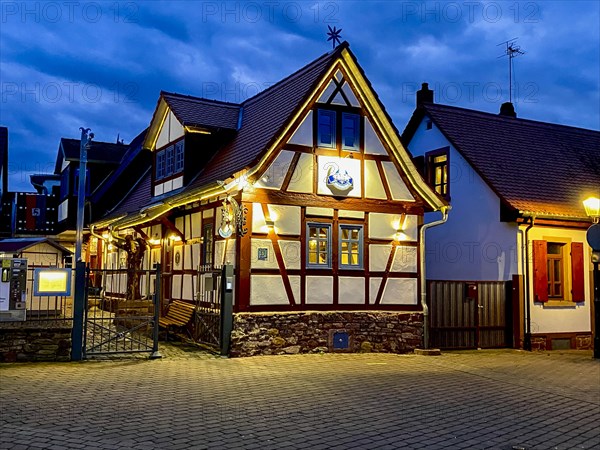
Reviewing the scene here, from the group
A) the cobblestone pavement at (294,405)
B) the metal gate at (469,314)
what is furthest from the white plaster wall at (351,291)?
the metal gate at (469,314)

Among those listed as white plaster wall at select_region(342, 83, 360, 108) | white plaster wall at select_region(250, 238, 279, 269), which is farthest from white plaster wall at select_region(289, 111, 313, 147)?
white plaster wall at select_region(250, 238, 279, 269)

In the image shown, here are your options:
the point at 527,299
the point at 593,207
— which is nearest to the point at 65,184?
the point at 527,299

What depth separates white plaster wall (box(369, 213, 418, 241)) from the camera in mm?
16109

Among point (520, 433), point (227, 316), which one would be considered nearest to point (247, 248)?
point (227, 316)

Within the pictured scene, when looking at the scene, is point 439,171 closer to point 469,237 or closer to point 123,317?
point 469,237

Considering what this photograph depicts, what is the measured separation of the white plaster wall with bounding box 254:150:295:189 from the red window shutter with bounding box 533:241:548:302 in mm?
7414

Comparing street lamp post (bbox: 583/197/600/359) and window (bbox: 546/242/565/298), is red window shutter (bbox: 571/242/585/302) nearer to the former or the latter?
window (bbox: 546/242/565/298)

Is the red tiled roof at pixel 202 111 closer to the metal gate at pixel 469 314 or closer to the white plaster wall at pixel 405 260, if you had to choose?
the white plaster wall at pixel 405 260

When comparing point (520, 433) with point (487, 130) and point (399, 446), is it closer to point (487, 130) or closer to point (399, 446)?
point (399, 446)

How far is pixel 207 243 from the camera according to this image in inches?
647

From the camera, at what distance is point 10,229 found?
3200 cm

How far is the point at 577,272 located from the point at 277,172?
30.9 feet

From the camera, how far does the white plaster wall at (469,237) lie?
18.1m

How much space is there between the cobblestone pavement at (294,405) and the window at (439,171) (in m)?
7.59
